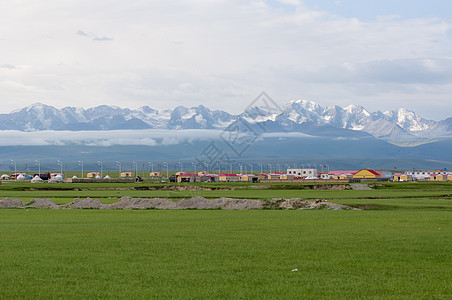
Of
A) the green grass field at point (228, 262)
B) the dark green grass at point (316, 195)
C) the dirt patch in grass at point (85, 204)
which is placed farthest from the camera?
the dark green grass at point (316, 195)

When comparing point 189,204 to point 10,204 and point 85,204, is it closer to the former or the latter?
point 85,204

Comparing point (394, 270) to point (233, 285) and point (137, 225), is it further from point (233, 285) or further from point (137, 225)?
point (137, 225)

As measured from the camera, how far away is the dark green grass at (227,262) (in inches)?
754

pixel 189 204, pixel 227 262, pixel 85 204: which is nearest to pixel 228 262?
pixel 227 262

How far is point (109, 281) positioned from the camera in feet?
67.3

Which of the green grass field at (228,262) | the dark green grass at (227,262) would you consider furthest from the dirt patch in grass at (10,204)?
the dark green grass at (227,262)

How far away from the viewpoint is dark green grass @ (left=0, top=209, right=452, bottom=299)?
62.8ft

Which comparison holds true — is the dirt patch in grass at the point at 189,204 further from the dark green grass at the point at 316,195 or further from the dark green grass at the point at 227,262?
the dark green grass at the point at 227,262

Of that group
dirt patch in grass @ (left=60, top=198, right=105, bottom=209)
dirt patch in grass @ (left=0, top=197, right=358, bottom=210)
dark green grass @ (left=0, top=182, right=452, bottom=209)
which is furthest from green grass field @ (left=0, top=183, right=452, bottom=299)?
dark green grass @ (left=0, top=182, right=452, bottom=209)

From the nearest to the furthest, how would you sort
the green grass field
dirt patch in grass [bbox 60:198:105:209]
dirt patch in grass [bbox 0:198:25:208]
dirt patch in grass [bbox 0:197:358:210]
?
the green grass field < dirt patch in grass [bbox 0:197:358:210] < dirt patch in grass [bbox 60:198:105:209] < dirt patch in grass [bbox 0:198:25:208]

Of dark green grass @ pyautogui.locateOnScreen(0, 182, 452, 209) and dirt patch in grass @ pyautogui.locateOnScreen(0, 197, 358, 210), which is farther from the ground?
dirt patch in grass @ pyautogui.locateOnScreen(0, 197, 358, 210)

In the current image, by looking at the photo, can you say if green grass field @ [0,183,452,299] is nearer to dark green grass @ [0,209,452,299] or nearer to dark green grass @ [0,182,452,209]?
dark green grass @ [0,209,452,299]

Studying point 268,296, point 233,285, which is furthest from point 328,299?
point 233,285

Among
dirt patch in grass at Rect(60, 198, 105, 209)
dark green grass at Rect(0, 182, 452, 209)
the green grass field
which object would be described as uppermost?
the green grass field
